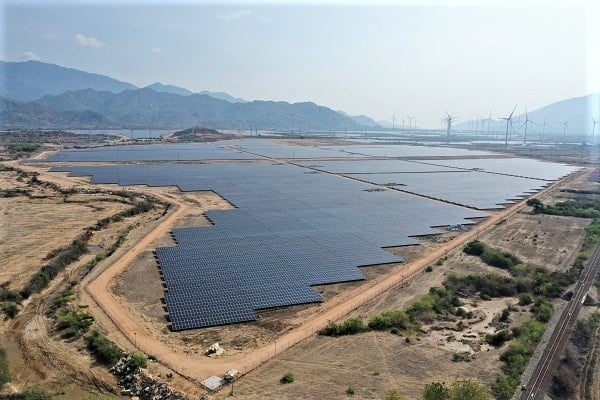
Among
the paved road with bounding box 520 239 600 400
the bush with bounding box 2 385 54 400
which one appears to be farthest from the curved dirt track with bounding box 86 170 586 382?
the paved road with bounding box 520 239 600 400

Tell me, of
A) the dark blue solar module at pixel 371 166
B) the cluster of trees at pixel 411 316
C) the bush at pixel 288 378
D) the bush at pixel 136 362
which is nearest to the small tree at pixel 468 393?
the bush at pixel 288 378

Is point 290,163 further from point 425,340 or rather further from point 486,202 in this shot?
point 425,340

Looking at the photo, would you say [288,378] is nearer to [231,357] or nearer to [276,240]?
[231,357]

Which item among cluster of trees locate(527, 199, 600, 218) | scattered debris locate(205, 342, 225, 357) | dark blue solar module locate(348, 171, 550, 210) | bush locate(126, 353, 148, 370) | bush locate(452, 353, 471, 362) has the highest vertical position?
dark blue solar module locate(348, 171, 550, 210)

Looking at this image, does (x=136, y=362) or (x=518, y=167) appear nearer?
(x=136, y=362)

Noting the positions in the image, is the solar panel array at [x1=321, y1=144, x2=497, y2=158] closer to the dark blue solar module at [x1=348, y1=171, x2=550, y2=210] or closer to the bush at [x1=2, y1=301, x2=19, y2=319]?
the dark blue solar module at [x1=348, y1=171, x2=550, y2=210]

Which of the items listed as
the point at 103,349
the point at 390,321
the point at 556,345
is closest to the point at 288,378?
the point at 390,321
